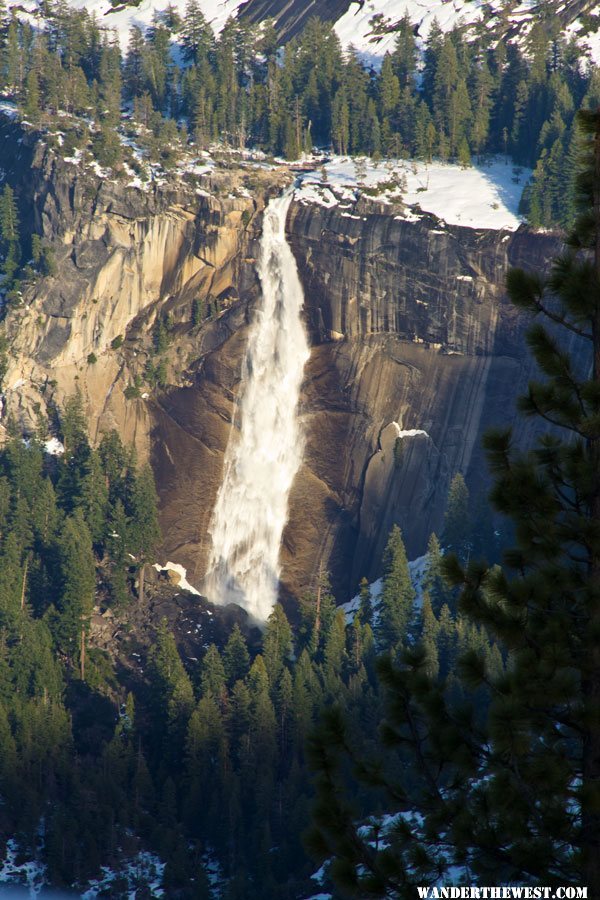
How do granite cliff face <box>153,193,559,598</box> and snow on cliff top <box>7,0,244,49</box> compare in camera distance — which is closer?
granite cliff face <box>153,193,559,598</box>

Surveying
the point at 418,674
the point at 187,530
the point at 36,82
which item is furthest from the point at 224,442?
the point at 418,674

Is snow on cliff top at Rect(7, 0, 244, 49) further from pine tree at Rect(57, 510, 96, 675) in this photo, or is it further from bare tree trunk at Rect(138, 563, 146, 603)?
pine tree at Rect(57, 510, 96, 675)

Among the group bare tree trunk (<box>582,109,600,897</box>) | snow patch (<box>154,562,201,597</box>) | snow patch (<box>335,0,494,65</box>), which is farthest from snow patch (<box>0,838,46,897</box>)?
snow patch (<box>335,0,494,65</box>)

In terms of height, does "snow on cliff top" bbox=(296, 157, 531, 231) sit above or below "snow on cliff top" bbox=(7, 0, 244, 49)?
below

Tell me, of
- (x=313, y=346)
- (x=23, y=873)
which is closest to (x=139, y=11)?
(x=313, y=346)

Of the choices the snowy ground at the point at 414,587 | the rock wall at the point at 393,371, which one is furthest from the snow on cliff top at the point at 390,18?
the snowy ground at the point at 414,587

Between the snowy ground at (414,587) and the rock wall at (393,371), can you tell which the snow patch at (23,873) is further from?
the rock wall at (393,371)
